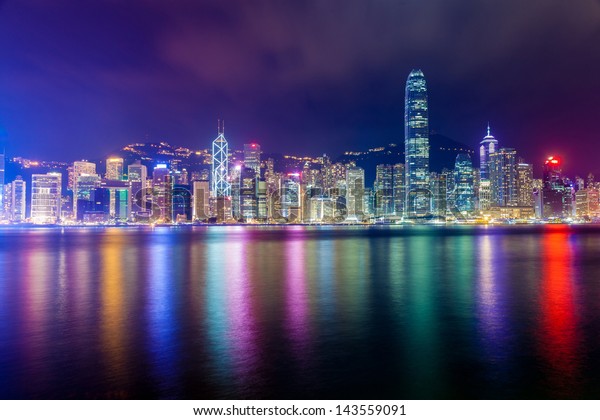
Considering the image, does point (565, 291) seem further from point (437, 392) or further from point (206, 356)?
point (206, 356)

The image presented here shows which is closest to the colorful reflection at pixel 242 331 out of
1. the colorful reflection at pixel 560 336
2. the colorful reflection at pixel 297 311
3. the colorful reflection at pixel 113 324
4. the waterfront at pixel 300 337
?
the waterfront at pixel 300 337

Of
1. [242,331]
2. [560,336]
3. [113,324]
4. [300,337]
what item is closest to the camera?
[300,337]

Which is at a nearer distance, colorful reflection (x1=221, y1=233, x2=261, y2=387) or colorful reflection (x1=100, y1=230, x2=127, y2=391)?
colorful reflection (x1=221, y1=233, x2=261, y2=387)

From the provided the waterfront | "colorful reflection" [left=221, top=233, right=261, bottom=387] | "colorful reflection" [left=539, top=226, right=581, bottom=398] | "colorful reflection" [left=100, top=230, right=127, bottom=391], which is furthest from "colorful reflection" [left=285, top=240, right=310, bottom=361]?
"colorful reflection" [left=539, top=226, right=581, bottom=398]

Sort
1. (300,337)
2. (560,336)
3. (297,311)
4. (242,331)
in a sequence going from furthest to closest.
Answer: (297,311) → (242,331) → (560,336) → (300,337)

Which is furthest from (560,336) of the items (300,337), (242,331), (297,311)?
(242,331)

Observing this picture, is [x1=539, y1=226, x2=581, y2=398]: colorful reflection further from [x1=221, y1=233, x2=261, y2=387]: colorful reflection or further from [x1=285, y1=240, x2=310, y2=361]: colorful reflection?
[x1=221, y1=233, x2=261, y2=387]: colorful reflection

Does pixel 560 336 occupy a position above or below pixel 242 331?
below

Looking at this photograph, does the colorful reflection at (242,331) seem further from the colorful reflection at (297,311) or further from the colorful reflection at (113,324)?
the colorful reflection at (113,324)

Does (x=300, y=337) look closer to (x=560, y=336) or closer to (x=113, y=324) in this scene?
(x=113, y=324)

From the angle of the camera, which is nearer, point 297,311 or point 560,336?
point 560,336
